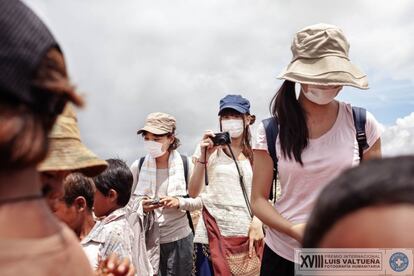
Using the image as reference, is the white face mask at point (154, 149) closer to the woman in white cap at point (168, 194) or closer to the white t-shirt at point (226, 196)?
the woman in white cap at point (168, 194)

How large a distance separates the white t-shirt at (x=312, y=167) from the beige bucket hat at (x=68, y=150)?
1.35 meters

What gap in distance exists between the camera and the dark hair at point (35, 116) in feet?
3.09

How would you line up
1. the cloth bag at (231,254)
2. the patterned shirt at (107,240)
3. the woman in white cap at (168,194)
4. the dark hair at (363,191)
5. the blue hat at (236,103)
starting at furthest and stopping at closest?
the woman in white cap at (168,194)
the blue hat at (236,103)
the cloth bag at (231,254)
the patterned shirt at (107,240)
the dark hair at (363,191)

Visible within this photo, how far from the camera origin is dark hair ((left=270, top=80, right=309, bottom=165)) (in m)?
2.58

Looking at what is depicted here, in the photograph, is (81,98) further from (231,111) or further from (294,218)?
(231,111)

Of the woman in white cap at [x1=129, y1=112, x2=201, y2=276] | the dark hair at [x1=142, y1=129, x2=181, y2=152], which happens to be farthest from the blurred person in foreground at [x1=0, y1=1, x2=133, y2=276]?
the dark hair at [x1=142, y1=129, x2=181, y2=152]

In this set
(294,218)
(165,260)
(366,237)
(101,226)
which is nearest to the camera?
(366,237)

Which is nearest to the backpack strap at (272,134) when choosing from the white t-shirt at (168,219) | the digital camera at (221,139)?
the digital camera at (221,139)

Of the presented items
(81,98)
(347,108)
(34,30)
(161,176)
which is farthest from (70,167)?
(161,176)

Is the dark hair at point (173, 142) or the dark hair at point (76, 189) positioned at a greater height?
the dark hair at point (173, 142)

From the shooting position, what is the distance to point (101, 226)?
309 cm

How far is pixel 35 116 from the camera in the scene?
0.99 m

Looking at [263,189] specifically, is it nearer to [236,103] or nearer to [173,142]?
[236,103]

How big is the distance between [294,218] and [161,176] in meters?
2.46
